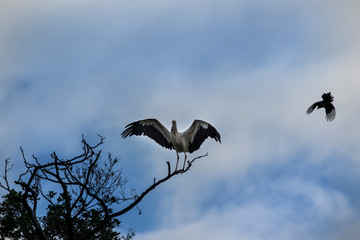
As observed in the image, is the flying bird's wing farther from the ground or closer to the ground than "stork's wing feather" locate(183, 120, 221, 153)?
farther from the ground

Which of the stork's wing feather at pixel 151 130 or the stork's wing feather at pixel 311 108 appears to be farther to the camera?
the stork's wing feather at pixel 311 108

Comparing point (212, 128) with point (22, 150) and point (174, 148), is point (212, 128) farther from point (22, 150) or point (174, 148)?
point (22, 150)

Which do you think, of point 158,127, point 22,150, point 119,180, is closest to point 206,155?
point 119,180

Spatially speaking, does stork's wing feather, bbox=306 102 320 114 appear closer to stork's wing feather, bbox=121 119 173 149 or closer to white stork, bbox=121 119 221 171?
white stork, bbox=121 119 221 171

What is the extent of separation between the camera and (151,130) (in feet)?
42.1

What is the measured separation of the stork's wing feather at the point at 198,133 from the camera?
1255cm

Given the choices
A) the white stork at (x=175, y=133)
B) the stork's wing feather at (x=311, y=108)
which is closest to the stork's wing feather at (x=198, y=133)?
the white stork at (x=175, y=133)

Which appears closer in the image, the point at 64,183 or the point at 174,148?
the point at 64,183

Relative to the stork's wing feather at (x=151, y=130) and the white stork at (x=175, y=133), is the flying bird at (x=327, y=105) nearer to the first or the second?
the white stork at (x=175, y=133)

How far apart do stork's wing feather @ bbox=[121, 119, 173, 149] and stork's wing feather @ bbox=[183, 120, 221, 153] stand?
0.54 m

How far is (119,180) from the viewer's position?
10523 mm

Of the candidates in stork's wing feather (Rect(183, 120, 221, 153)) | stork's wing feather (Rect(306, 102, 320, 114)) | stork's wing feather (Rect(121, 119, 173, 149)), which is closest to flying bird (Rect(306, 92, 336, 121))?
stork's wing feather (Rect(306, 102, 320, 114))

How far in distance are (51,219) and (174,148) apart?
3981 millimetres

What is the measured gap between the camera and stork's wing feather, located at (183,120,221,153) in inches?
494
